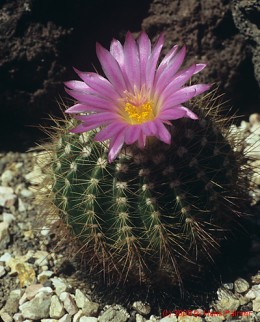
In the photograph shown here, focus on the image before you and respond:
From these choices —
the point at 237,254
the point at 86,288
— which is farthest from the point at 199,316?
the point at 86,288

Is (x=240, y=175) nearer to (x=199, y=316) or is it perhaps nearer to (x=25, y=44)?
(x=199, y=316)

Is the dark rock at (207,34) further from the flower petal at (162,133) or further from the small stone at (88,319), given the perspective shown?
the small stone at (88,319)

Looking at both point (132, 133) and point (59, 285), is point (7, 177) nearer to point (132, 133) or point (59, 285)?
point (59, 285)

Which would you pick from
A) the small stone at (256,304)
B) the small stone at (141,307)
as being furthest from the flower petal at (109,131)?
the small stone at (256,304)

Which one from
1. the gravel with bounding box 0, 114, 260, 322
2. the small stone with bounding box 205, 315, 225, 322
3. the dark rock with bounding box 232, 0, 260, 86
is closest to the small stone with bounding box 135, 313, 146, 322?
the gravel with bounding box 0, 114, 260, 322

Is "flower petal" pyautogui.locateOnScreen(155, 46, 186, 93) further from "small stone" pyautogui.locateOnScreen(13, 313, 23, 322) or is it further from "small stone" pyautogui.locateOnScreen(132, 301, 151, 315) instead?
"small stone" pyautogui.locateOnScreen(13, 313, 23, 322)

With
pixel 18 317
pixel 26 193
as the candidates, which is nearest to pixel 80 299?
pixel 18 317
